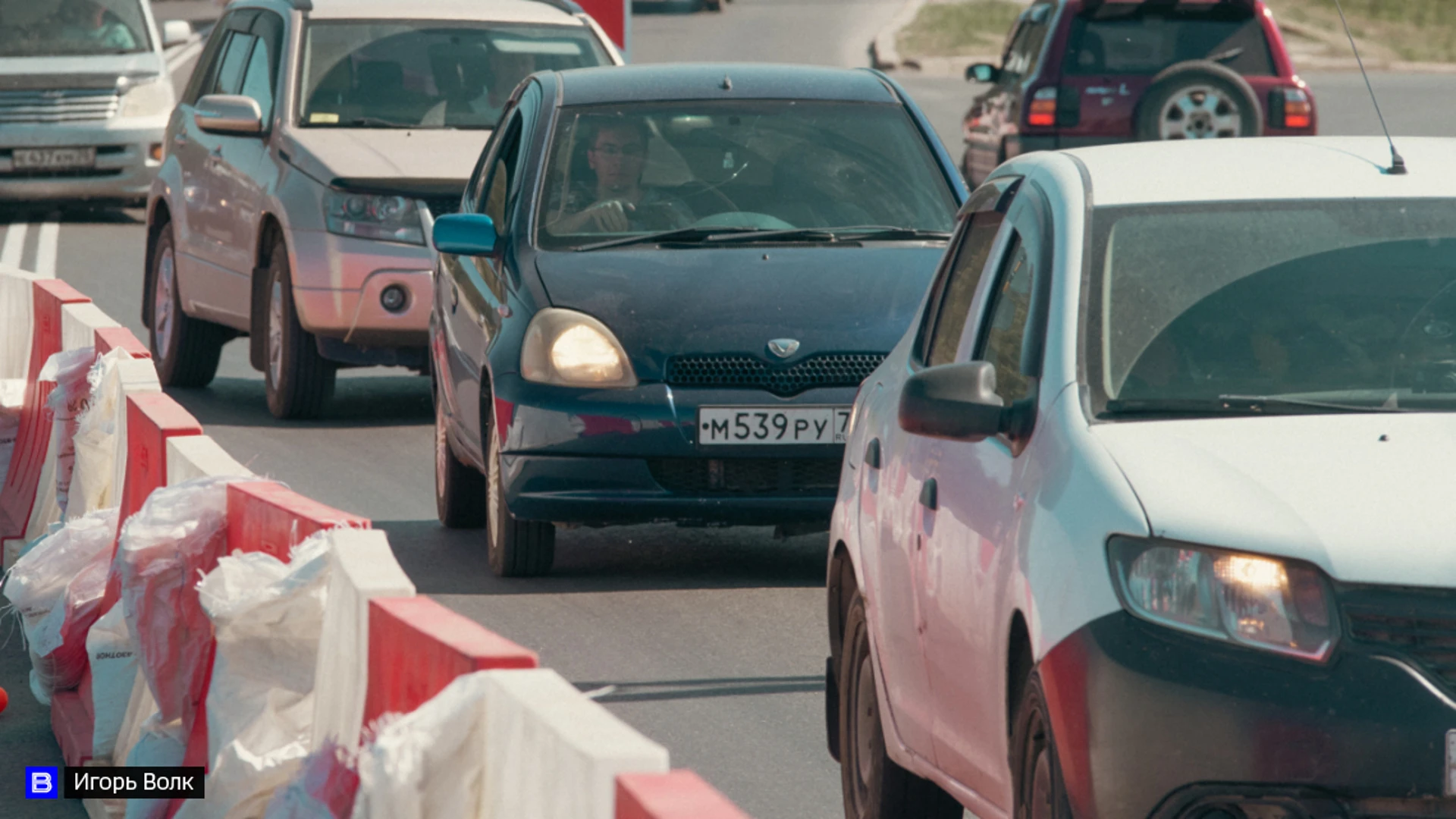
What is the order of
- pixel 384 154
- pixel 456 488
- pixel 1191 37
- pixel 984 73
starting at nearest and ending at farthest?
pixel 456 488
pixel 384 154
pixel 1191 37
pixel 984 73

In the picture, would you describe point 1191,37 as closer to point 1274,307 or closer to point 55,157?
point 55,157

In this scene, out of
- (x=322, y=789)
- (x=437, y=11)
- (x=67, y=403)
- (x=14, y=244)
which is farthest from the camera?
(x=14, y=244)

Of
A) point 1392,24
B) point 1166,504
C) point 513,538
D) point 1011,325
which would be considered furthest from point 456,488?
point 1392,24

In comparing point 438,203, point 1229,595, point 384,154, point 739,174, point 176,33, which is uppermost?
point 1229,595

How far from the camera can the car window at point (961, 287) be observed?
216 inches

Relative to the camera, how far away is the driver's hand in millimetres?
9328

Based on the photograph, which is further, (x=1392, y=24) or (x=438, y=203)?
(x=1392, y=24)

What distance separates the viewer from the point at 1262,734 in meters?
3.92

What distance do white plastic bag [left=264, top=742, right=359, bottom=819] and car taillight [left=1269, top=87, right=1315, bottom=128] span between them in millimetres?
14567

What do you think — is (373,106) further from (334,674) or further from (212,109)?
(334,674)

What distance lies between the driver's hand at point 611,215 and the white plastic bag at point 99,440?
2.11 m

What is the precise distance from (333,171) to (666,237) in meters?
3.61

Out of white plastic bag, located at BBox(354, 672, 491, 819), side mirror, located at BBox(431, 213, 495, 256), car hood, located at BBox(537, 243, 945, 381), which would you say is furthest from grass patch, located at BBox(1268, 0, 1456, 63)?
white plastic bag, located at BBox(354, 672, 491, 819)

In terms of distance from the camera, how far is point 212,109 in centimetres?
1277
